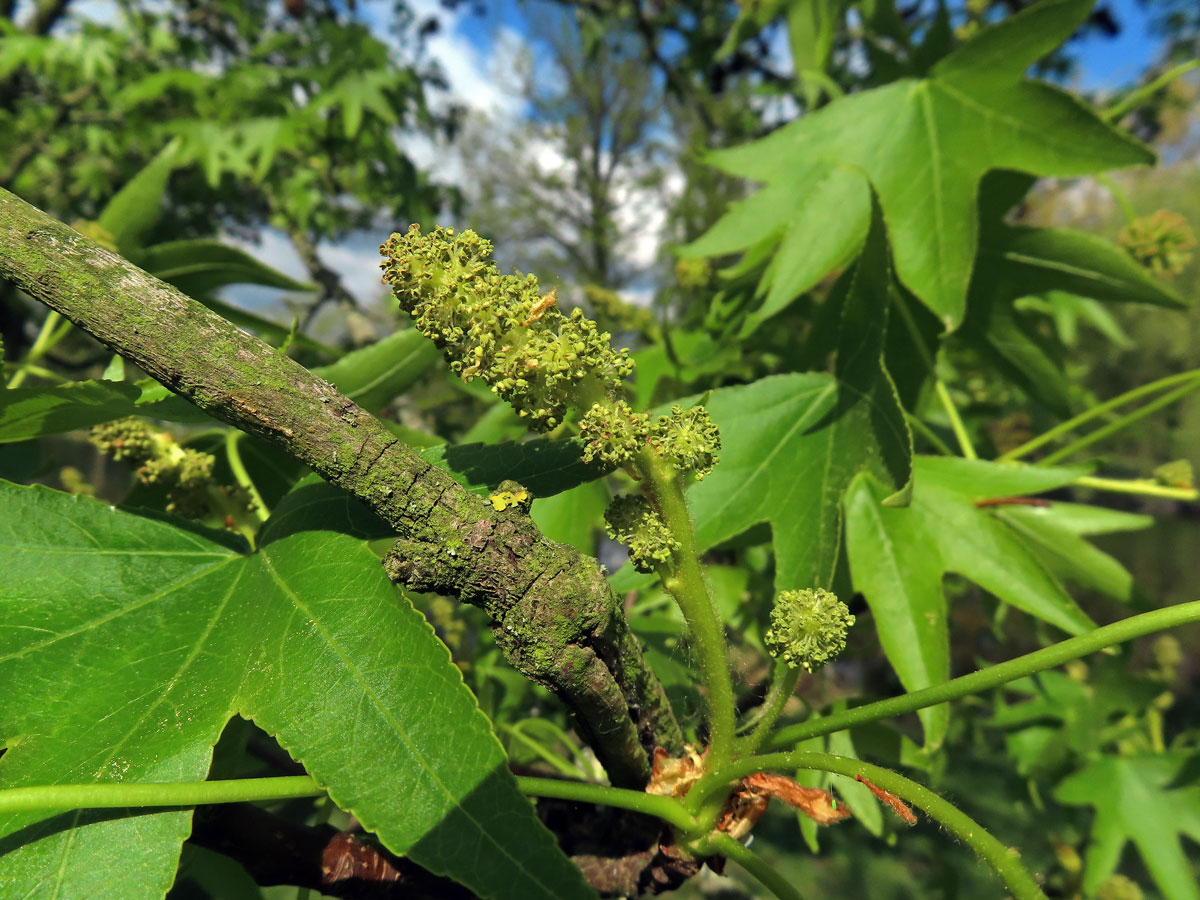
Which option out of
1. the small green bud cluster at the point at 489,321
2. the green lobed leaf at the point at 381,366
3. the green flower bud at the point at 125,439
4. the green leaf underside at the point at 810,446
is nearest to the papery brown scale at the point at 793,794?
the green leaf underside at the point at 810,446

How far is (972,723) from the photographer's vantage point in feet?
7.86

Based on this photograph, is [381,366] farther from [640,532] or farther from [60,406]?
[640,532]

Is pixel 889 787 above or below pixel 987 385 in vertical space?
above

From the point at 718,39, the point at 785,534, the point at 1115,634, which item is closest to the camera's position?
the point at 1115,634

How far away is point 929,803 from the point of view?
0.52 meters

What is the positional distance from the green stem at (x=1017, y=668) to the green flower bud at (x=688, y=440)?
22cm

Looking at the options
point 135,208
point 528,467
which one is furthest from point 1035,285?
point 135,208

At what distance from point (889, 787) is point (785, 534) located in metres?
0.43

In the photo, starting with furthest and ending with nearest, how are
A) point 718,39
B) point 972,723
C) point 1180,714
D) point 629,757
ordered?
point 1180,714 → point 718,39 → point 972,723 → point 629,757

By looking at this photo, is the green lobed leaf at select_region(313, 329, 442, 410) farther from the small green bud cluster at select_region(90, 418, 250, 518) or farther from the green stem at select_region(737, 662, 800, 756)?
the green stem at select_region(737, 662, 800, 756)

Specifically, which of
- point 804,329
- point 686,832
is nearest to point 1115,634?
point 686,832

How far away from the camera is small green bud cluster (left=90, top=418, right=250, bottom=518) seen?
0.78 metres

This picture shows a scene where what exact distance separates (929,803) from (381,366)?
2.38 ft

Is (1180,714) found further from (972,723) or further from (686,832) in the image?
(686,832)
